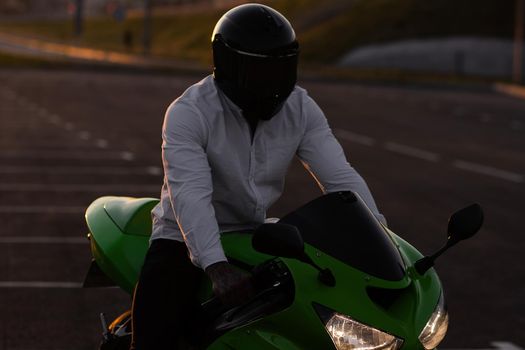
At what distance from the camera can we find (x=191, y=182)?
13.7 ft

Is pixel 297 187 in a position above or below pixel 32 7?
above

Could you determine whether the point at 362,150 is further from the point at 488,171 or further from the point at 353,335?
the point at 353,335

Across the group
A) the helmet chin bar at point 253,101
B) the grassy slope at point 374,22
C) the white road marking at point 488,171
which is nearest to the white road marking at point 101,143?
the white road marking at point 488,171

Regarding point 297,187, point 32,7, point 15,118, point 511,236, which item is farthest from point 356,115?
point 32,7

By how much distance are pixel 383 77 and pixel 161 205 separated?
4581cm

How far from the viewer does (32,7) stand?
170375 millimetres

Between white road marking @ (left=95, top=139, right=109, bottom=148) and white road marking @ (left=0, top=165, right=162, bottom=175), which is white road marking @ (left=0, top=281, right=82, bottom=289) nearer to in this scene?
white road marking @ (left=0, top=165, right=162, bottom=175)

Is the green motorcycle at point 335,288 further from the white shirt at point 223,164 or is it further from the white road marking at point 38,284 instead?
the white road marking at point 38,284

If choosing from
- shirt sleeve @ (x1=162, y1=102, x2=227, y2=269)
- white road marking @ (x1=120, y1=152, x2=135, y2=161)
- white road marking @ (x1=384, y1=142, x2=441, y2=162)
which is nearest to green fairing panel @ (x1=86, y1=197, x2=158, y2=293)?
shirt sleeve @ (x1=162, y1=102, x2=227, y2=269)

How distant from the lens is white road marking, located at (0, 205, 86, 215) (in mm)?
12711

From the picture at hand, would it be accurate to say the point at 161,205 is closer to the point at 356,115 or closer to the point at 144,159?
the point at 144,159

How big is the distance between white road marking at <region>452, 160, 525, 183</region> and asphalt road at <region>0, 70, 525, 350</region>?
4 centimetres

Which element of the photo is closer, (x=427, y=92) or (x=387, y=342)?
(x=387, y=342)

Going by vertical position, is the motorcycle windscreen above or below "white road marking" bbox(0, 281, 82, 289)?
above
